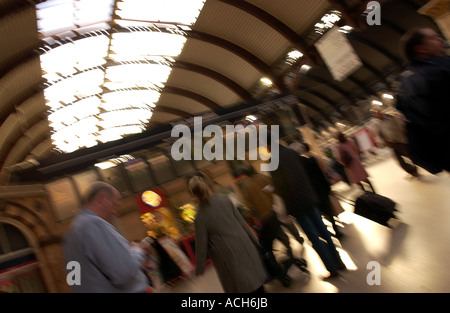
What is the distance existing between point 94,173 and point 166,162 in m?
3.21

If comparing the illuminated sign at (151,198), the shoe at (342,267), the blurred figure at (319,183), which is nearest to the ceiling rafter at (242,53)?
the illuminated sign at (151,198)

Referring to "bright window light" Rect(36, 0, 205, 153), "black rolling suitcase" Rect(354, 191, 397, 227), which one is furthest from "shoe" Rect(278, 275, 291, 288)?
"bright window light" Rect(36, 0, 205, 153)

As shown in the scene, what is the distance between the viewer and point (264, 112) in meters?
8.09

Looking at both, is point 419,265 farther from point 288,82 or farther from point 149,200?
point 288,82

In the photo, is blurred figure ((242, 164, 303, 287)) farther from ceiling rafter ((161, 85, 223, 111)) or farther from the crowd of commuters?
ceiling rafter ((161, 85, 223, 111))

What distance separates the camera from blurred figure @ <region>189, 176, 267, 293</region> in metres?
2.91

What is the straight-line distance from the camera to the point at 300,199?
13.5 ft

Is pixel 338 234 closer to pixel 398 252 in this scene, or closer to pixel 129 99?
A: pixel 398 252

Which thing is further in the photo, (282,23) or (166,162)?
(282,23)

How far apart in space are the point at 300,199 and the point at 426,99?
85.4 inches

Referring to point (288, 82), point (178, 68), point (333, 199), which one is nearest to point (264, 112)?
point (333, 199)

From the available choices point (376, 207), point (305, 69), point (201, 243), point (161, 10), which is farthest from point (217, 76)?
point (201, 243)

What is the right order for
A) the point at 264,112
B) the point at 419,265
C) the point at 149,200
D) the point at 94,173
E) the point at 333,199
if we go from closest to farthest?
the point at 419,265 → the point at 333,199 → the point at 264,112 → the point at 94,173 → the point at 149,200

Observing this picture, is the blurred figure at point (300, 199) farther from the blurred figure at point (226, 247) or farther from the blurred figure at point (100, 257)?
the blurred figure at point (100, 257)
